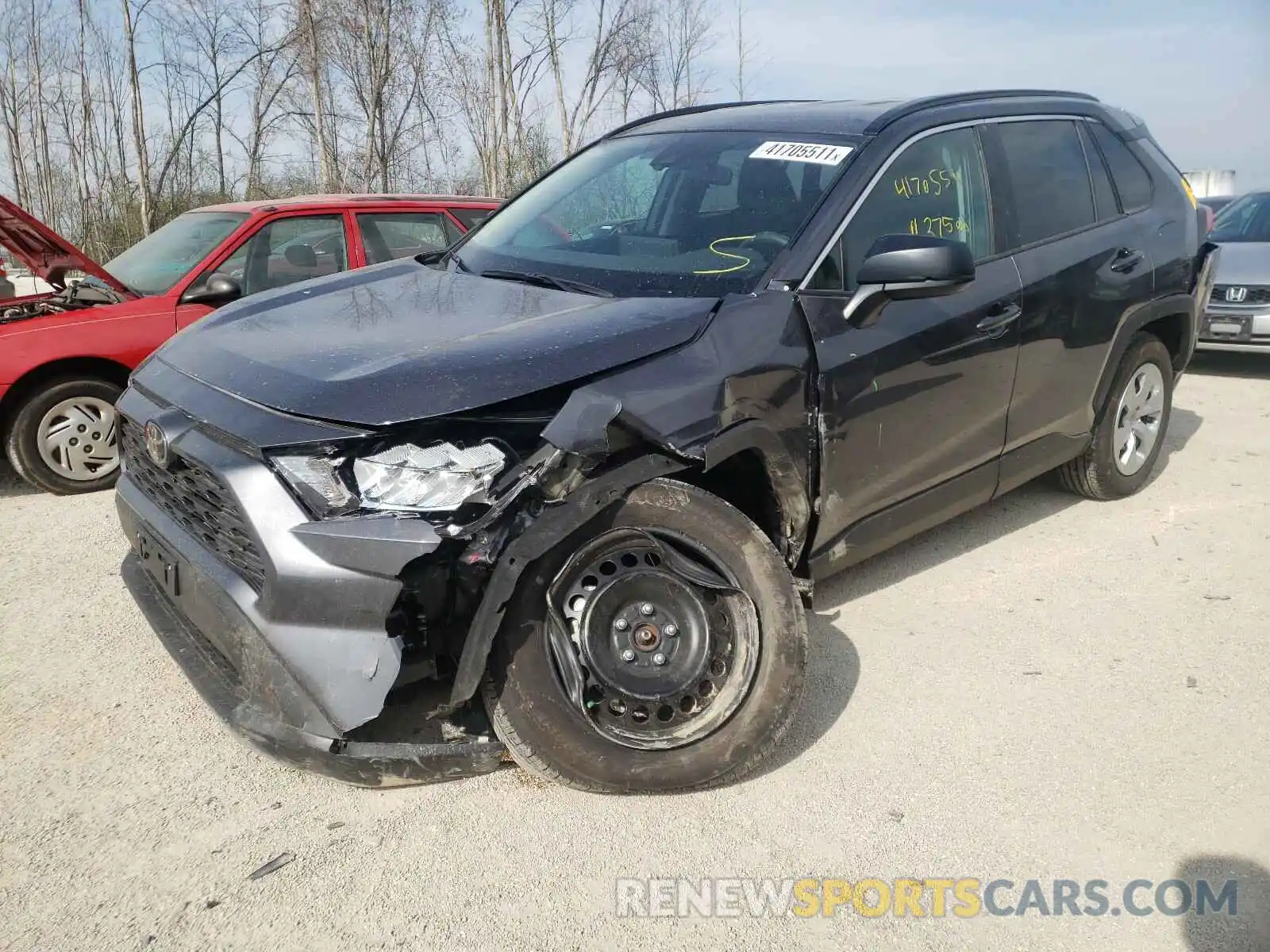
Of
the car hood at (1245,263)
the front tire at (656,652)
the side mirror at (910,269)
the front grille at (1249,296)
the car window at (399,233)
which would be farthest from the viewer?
the car hood at (1245,263)

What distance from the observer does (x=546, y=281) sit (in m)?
3.29

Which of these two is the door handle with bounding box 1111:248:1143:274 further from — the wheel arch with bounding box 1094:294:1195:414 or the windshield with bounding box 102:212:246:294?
the windshield with bounding box 102:212:246:294

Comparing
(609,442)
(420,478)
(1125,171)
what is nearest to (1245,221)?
(1125,171)

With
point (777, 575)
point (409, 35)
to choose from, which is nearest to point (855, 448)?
point (777, 575)

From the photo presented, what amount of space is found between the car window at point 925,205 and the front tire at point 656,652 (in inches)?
36.2

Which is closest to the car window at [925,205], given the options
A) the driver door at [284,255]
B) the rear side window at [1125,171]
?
the rear side window at [1125,171]

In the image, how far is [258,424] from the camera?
2.40 metres

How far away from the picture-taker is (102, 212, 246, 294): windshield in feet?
18.9

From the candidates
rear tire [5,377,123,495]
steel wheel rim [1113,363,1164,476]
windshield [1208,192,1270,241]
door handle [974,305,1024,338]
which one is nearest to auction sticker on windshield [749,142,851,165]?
door handle [974,305,1024,338]

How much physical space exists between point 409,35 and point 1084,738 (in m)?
16.4

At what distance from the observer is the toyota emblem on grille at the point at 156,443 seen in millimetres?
2707

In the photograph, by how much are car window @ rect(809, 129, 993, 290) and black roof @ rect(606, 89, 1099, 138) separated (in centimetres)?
16

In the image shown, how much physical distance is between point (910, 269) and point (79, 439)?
4539 millimetres

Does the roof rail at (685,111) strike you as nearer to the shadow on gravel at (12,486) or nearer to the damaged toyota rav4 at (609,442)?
the damaged toyota rav4 at (609,442)
